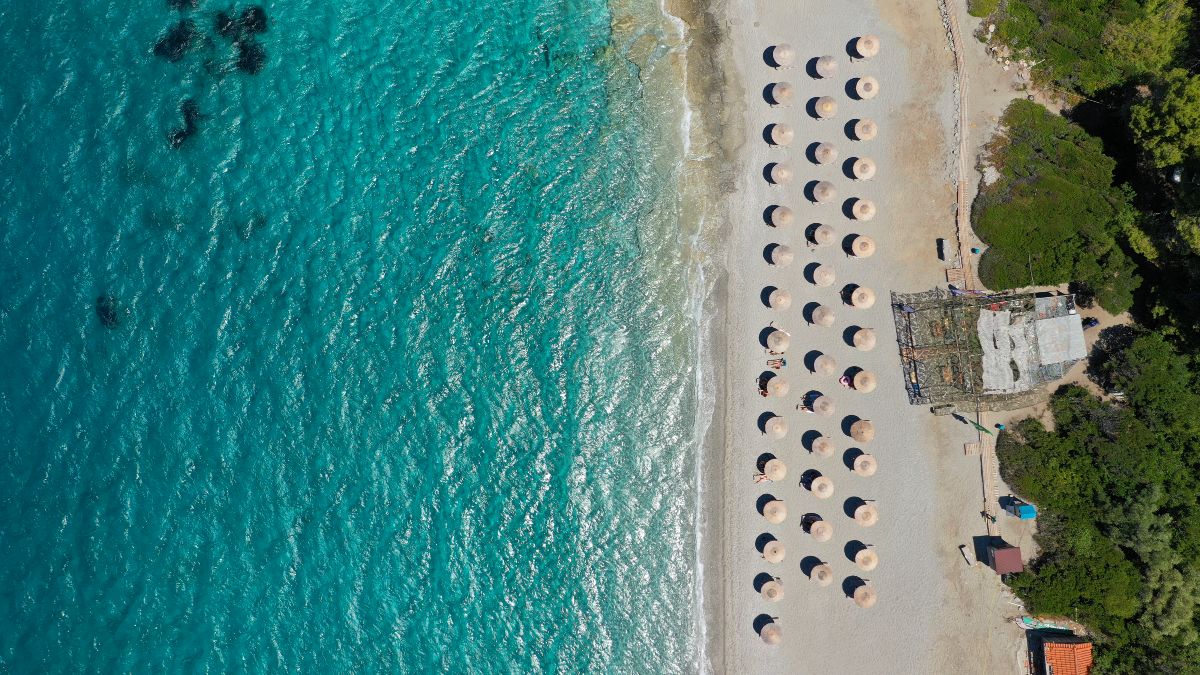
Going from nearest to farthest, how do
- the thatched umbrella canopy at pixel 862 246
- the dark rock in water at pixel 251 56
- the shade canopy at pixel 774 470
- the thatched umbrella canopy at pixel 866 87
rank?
the thatched umbrella canopy at pixel 862 246 < the shade canopy at pixel 774 470 < the thatched umbrella canopy at pixel 866 87 < the dark rock in water at pixel 251 56

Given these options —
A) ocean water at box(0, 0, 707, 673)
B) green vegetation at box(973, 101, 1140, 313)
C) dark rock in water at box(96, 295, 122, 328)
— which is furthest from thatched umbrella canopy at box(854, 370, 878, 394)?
dark rock in water at box(96, 295, 122, 328)

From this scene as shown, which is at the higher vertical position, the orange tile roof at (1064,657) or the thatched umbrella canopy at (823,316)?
the thatched umbrella canopy at (823,316)

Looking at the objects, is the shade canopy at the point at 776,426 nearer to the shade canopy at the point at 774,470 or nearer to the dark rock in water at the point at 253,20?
the shade canopy at the point at 774,470

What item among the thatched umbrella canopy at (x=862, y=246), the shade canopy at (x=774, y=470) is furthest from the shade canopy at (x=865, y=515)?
the thatched umbrella canopy at (x=862, y=246)

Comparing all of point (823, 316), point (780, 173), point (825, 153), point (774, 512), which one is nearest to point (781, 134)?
point (780, 173)

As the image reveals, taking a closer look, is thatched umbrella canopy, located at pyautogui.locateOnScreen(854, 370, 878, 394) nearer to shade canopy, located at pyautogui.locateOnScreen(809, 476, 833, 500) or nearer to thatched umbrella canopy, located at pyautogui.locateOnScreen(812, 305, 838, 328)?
thatched umbrella canopy, located at pyautogui.locateOnScreen(812, 305, 838, 328)

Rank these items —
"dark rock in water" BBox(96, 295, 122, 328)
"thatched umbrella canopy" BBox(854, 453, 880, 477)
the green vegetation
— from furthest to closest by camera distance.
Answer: "dark rock in water" BBox(96, 295, 122, 328), "thatched umbrella canopy" BBox(854, 453, 880, 477), the green vegetation

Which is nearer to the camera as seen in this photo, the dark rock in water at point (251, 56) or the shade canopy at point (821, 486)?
the shade canopy at point (821, 486)
